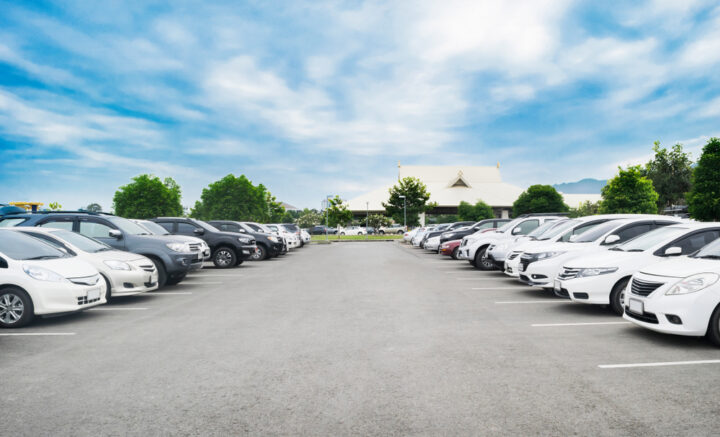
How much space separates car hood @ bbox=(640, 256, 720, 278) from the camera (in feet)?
19.1

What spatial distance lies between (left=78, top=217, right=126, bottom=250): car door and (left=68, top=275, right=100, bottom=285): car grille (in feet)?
12.0

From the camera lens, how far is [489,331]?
6.84 metres

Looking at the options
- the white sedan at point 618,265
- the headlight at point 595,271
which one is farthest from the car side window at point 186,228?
the headlight at point 595,271

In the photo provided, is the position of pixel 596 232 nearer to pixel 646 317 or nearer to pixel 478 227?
pixel 646 317

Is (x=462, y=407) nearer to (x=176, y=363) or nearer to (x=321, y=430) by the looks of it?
(x=321, y=430)

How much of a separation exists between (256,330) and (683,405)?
5.26 meters

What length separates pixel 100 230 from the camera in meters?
11.6

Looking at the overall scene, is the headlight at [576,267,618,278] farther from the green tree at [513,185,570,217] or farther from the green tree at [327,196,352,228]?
the green tree at [327,196,352,228]

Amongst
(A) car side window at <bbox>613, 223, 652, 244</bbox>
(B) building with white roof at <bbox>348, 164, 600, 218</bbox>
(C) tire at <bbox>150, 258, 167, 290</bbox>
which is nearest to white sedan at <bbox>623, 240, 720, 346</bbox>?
(A) car side window at <bbox>613, 223, 652, 244</bbox>

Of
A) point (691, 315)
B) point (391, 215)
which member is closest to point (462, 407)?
point (691, 315)

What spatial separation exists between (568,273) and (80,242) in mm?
9684

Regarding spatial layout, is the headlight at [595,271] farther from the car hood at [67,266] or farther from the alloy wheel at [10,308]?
the alloy wheel at [10,308]

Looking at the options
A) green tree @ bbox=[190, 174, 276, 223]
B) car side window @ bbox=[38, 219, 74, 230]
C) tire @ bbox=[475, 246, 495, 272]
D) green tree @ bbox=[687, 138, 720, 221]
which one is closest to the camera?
car side window @ bbox=[38, 219, 74, 230]

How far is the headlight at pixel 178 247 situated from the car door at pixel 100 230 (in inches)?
42.6
